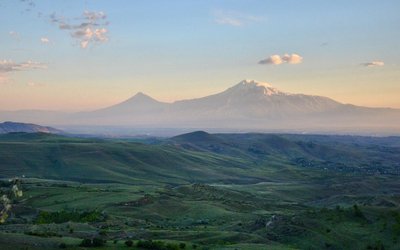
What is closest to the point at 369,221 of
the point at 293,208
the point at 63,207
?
the point at 293,208

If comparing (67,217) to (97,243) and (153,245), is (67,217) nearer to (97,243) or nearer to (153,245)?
(97,243)

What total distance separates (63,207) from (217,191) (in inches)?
2072

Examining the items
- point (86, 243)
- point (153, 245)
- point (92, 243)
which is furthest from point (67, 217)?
point (153, 245)

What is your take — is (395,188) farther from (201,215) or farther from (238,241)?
(238,241)

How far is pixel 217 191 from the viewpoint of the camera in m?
150

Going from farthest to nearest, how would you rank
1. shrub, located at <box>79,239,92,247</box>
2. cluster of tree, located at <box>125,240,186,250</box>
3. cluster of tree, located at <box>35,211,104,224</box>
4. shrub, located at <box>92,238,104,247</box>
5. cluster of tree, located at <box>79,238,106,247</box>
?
cluster of tree, located at <box>35,211,104,224</box> → cluster of tree, located at <box>125,240,186,250</box> → shrub, located at <box>92,238,104,247</box> → cluster of tree, located at <box>79,238,106,247</box> → shrub, located at <box>79,239,92,247</box>

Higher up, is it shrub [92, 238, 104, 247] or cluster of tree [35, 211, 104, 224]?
shrub [92, 238, 104, 247]

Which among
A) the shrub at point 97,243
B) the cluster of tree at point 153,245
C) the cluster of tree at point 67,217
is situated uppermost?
the shrub at point 97,243

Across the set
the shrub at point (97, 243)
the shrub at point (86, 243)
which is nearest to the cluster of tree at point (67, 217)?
the shrub at point (97, 243)

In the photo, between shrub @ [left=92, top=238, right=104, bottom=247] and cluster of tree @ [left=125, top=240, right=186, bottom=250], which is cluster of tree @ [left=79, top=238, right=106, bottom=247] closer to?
shrub @ [left=92, top=238, right=104, bottom=247]

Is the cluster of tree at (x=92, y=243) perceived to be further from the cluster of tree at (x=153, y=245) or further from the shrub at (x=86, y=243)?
the cluster of tree at (x=153, y=245)

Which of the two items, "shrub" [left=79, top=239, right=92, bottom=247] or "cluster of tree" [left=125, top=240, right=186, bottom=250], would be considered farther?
"cluster of tree" [left=125, top=240, right=186, bottom=250]

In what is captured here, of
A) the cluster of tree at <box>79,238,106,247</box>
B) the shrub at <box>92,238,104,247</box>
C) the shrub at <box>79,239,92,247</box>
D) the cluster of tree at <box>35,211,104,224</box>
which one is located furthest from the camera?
the cluster of tree at <box>35,211,104,224</box>

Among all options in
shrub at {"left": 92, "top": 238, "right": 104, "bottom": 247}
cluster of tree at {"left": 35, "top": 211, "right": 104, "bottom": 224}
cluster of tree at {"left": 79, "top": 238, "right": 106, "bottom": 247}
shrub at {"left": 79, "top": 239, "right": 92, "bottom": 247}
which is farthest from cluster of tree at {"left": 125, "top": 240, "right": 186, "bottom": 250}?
cluster of tree at {"left": 35, "top": 211, "right": 104, "bottom": 224}
